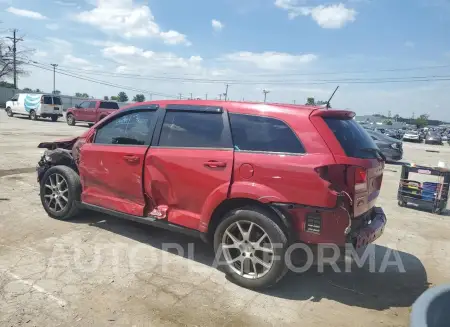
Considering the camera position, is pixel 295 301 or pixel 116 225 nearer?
pixel 295 301

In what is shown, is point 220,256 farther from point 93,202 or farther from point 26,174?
point 26,174

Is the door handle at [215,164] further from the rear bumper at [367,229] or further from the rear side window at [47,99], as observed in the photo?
the rear side window at [47,99]

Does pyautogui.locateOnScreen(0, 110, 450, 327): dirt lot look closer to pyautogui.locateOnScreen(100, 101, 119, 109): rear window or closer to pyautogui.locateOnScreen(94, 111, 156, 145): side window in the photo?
pyautogui.locateOnScreen(94, 111, 156, 145): side window

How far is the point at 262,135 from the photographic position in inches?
147

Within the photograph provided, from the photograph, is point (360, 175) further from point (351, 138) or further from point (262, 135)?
point (262, 135)

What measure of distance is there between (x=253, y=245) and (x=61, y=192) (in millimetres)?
3097

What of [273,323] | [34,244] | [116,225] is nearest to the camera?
[273,323]

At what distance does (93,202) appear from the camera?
4945 millimetres

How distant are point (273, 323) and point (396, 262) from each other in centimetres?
234

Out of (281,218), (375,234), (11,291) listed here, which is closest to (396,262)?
(375,234)

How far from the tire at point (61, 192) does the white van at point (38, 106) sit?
998 inches

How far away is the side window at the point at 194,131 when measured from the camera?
3963 mm

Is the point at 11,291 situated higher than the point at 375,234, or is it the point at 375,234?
the point at 375,234

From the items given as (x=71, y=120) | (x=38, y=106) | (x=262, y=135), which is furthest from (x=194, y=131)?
(x=38, y=106)
